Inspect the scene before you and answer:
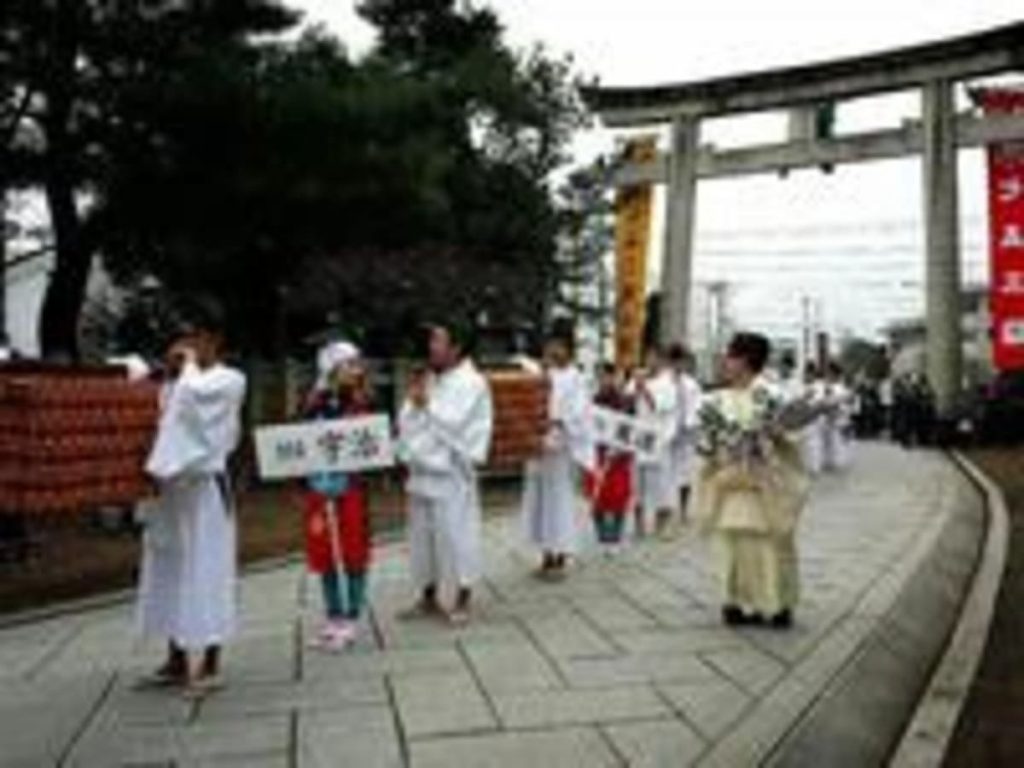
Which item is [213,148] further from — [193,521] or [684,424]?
[193,521]

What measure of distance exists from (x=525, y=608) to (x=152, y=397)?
2740mm

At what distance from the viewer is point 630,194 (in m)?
35.1

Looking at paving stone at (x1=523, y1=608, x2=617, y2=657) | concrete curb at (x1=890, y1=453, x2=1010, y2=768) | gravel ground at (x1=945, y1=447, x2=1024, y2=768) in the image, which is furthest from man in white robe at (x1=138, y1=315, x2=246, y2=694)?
→ gravel ground at (x1=945, y1=447, x2=1024, y2=768)

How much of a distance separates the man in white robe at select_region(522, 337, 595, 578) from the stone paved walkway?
0.32 m

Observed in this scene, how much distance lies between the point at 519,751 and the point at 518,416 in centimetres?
858

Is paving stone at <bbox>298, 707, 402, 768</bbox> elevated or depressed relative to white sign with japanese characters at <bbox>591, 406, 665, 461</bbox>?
depressed

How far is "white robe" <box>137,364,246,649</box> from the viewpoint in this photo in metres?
8.48

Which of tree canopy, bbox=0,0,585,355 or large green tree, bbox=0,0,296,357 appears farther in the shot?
tree canopy, bbox=0,0,585,355

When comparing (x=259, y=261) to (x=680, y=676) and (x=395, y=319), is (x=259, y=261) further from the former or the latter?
(x=680, y=676)

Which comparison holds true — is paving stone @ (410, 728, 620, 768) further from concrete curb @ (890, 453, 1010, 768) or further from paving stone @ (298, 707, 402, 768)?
concrete curb @ (890, 453, 1010, 768)

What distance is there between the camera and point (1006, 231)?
30.6 metres

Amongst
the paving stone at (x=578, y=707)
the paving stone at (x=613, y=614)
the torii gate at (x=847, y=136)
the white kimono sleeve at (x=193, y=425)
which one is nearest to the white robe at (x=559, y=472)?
the paving stone at (x=613, y=614)

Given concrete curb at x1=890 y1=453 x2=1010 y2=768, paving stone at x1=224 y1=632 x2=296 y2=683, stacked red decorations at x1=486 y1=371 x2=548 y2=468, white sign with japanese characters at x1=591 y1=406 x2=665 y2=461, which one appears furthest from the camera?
white sign with japanese characters at x1=591 y1=406 x2=665 y2=461

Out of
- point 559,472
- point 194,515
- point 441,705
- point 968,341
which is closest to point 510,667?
point 441,705
